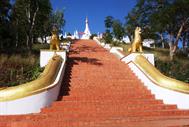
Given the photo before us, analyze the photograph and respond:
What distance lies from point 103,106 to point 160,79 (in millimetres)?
2682

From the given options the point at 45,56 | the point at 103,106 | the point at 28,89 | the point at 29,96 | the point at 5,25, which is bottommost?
the point at 103,106

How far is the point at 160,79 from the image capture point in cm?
1184

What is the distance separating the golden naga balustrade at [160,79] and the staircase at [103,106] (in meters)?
0.54

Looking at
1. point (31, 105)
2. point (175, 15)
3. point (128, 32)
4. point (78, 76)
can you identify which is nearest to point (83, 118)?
point (31, 105)

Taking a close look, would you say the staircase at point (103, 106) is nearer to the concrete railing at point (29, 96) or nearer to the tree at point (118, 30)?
the concrete railing at point (29, 96)

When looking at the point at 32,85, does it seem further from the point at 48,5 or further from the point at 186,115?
the point at 48,5

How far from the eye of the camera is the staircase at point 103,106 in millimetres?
8475

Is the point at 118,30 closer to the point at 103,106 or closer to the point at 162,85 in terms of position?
the point at 162,85

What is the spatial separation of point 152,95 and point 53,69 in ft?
11.9


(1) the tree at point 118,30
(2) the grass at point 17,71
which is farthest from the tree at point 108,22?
(2) the grass at point 17,71

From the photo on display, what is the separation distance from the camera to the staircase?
27.8ft

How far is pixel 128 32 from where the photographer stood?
4188 centimetres

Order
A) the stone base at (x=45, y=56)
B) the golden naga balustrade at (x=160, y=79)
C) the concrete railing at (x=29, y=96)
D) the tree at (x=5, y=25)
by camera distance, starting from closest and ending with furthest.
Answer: the concrete railing at (x=29, y=96) < the golden naga balustrade at (x=160, y=79) < the stone base at (x=45, y=56) < the tree at (x=5, y=25)

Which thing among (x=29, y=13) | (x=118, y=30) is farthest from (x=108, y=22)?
(x=29, y=13)
